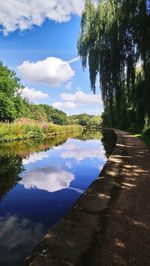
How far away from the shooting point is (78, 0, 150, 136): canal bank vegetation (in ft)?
30.0

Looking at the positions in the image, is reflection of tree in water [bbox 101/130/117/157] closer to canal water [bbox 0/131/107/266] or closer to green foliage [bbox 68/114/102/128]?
canal water [bbox 0/131/107/266]

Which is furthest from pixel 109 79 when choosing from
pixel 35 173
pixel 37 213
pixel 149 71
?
pixel 37 213

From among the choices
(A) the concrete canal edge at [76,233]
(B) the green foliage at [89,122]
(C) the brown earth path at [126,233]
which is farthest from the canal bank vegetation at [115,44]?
(B) the green foliage at [89,122]

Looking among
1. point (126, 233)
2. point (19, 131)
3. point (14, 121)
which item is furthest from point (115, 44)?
point (14, 121)

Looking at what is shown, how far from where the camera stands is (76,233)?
3223 mm

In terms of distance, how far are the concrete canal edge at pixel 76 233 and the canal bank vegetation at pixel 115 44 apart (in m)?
6.56

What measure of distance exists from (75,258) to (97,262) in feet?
0.77

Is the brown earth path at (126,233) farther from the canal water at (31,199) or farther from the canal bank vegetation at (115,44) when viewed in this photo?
the canal bank vegetation at (115,44)

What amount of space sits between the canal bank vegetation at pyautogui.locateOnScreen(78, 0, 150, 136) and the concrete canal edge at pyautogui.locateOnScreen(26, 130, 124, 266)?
6558 millimetres

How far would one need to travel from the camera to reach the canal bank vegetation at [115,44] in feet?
30.0

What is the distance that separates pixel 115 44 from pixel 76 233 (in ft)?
28.6

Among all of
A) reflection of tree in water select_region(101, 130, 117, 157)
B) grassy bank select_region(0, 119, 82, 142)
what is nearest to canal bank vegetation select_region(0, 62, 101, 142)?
grassy bank select_region(0, 119, 82, 142)

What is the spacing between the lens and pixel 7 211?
4.66m

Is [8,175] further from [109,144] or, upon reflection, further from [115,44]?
[109,144]
